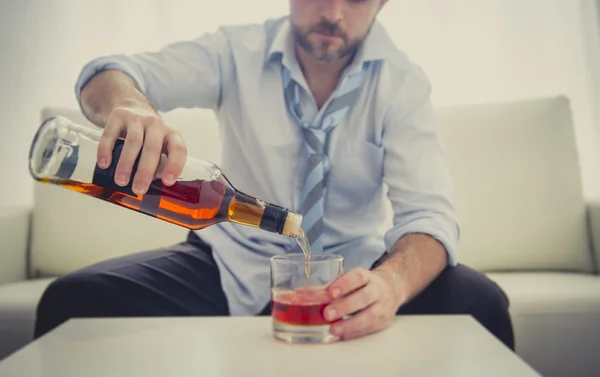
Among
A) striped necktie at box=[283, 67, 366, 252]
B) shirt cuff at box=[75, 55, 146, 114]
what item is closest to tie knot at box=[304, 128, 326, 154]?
striped necktie at box=[283, 67, 366, 252]

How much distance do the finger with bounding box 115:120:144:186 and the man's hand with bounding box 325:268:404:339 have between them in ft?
0.93

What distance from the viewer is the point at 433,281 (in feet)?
3.48

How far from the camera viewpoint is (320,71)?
138 cm

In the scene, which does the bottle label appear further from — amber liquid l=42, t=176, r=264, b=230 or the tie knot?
the tie knot

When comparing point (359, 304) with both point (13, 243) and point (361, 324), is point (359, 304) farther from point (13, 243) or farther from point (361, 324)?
point (13, 243)

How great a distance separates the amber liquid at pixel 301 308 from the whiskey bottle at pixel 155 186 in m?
0.08

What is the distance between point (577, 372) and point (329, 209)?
2.45 feet

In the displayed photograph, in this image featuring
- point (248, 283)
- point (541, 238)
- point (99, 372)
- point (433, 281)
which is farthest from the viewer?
point (541, 238)

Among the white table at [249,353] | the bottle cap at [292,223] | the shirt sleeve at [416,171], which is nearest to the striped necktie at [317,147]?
the shirt sleeve at [416,171]

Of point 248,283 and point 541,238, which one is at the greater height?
point 248,283

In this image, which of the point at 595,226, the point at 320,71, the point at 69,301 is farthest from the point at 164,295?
the point at 595,226

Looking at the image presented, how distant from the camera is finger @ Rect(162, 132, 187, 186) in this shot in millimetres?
624

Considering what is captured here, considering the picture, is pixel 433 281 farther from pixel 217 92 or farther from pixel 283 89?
pixel 217 92

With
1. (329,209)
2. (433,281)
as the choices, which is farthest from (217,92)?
(433,281)
